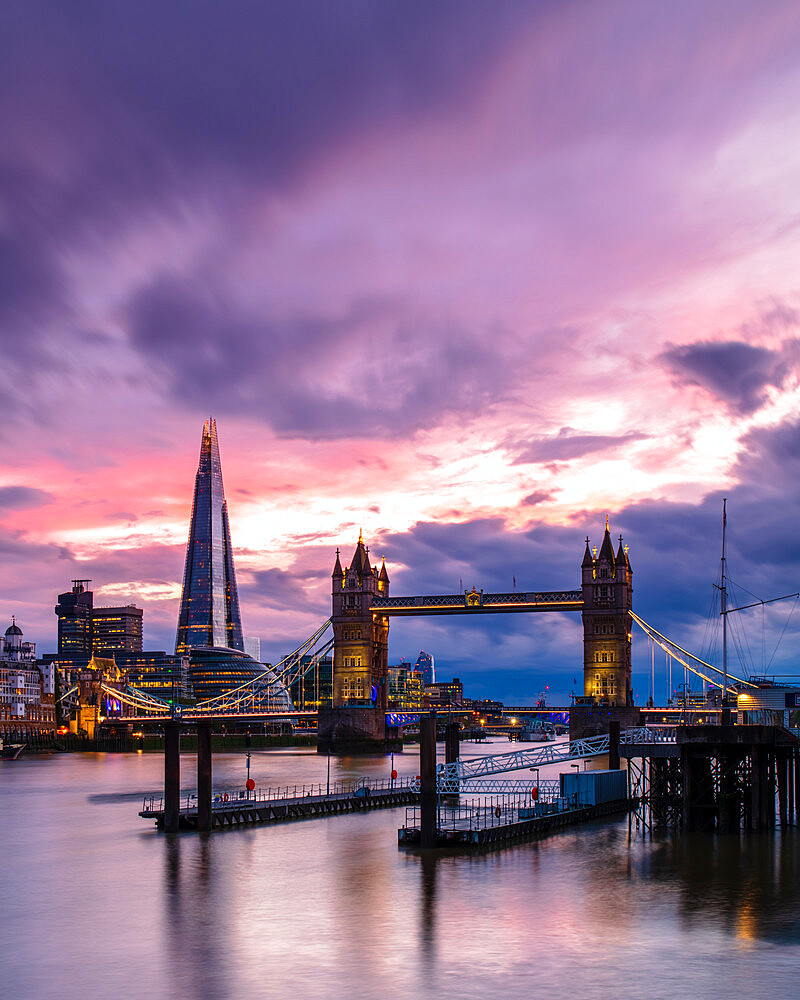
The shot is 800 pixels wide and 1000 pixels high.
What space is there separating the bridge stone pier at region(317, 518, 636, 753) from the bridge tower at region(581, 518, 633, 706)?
15 centimetres

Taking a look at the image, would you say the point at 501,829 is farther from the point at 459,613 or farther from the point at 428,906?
the point at 459,613

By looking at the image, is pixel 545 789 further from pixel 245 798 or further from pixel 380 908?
pixel 380 908

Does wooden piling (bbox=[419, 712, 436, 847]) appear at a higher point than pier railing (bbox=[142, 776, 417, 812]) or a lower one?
higher

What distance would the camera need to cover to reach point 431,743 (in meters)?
52.3

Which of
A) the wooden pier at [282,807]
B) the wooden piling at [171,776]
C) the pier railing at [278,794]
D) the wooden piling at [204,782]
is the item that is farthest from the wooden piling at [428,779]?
the pier railing at [278,794]

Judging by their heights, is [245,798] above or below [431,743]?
below

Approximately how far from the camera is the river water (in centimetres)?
3359

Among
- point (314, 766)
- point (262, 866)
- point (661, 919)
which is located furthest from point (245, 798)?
point (314, 766)

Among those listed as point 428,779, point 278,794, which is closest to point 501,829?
point 428,779

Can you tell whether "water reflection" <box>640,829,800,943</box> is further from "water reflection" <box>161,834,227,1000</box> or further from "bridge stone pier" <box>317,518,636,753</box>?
"bridge stone pier" <box>317,518,636,753</box>

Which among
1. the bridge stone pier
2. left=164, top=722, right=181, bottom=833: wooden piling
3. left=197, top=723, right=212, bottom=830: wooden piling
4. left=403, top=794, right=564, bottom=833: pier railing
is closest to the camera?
left=403, top=794, right=564, bottom=833: pier railing

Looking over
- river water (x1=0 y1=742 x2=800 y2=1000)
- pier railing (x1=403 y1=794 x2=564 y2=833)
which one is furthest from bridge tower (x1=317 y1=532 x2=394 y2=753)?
river water (x1=0 y1=742 x2=800 y2=1000)

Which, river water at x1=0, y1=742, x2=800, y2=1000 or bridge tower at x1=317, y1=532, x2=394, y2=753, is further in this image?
bridge tower at x1=317, y1=532, x2=394, y2=753

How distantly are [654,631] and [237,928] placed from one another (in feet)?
508
